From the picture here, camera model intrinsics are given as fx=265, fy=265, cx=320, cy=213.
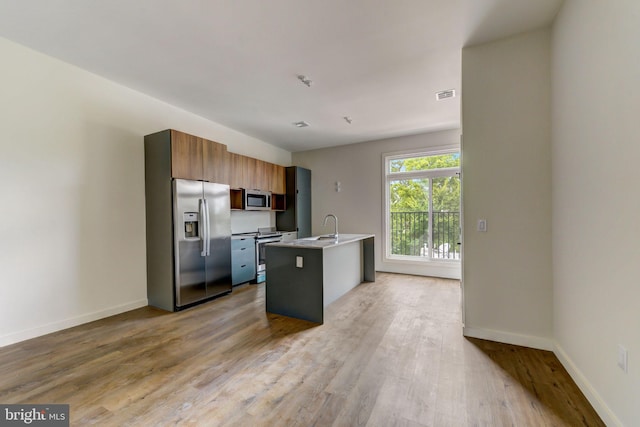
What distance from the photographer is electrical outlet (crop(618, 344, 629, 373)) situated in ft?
4.57

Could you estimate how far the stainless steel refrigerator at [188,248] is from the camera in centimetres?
342

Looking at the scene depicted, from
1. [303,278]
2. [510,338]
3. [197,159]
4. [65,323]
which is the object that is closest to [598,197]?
[510,338]

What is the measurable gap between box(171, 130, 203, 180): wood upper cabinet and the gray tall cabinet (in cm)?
253

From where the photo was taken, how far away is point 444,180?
5125 mm

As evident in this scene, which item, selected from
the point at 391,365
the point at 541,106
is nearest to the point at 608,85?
the point at 541,106

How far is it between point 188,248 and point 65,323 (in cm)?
141

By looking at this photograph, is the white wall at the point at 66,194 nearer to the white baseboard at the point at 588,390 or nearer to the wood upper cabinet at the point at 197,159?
the wood upper cabinet at the point at 197,159

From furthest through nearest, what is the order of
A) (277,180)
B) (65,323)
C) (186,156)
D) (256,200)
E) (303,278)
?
(277,180), (256,200), (186,156), (303,278), (65,323)

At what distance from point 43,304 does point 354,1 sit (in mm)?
4111

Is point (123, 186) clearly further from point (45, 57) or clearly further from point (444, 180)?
point (444, 180)

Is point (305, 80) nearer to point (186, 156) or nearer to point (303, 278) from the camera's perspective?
point (186, 156)

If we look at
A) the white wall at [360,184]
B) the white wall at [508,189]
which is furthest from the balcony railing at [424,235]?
the white wall at [508,189]

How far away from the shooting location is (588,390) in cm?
174

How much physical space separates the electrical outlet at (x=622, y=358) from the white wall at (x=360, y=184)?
11.8ft
